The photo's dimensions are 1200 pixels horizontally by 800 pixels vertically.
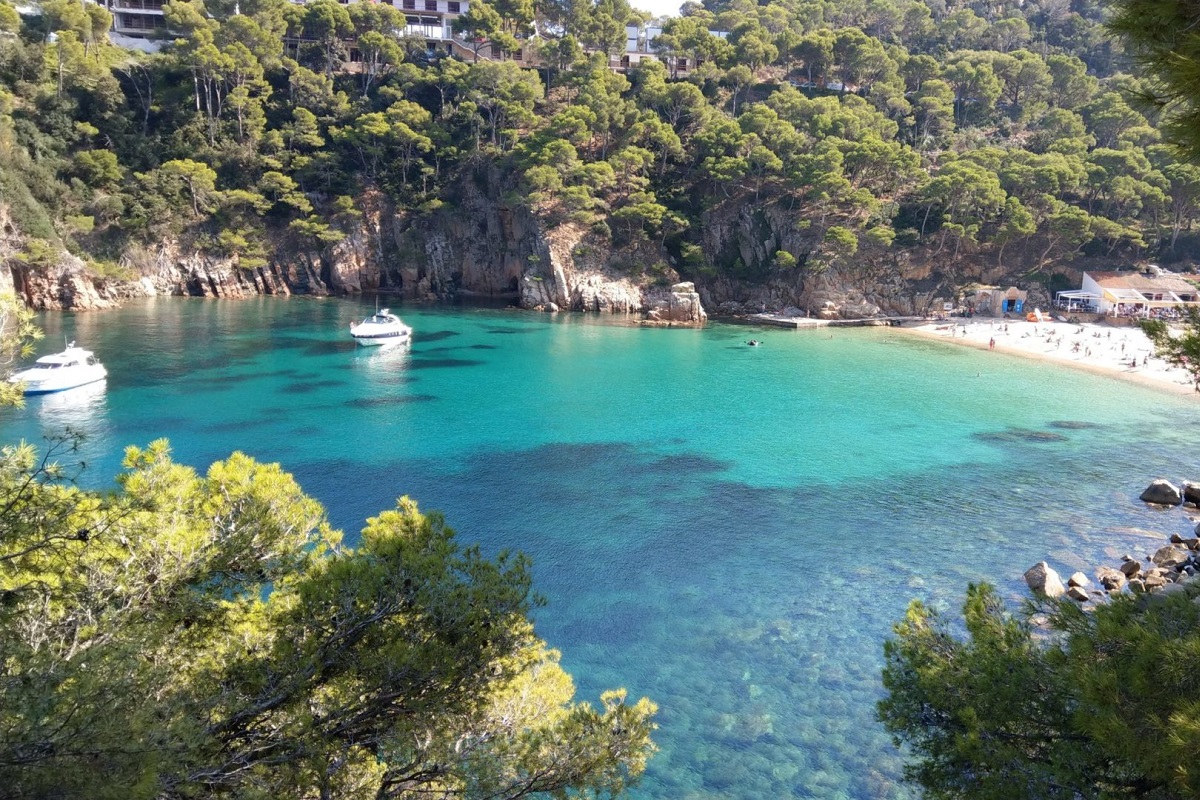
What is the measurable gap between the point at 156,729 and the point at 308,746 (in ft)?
5.73

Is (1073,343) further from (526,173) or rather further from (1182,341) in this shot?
(1182,341)

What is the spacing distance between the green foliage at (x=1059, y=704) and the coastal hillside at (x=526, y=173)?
5041cm

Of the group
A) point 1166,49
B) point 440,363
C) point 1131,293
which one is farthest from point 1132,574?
point 1131,293

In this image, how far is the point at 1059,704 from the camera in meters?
6.11

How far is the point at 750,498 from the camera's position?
2095 centimetres

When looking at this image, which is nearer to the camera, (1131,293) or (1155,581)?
(1155,581)

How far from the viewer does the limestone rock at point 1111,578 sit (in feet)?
50.2

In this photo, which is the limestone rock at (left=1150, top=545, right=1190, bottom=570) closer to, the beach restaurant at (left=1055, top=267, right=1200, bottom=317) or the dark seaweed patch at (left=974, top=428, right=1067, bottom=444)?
the dark seaweed patch at (left=974, top=428, right=1067, bottom=444)

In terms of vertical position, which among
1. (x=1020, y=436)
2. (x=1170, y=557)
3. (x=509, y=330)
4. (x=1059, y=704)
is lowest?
(x=1170, y=557)

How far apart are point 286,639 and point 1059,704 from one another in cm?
701

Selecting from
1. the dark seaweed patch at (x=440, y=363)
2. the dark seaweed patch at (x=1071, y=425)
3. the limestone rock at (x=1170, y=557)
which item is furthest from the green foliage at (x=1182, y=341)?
the dark seaweed patch at (x=440, y=363)

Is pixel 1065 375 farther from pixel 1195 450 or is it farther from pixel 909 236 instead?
pixel 909 236

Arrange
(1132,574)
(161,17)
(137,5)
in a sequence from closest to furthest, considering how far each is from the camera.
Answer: (1132,574) < (137,5) < (161,17)

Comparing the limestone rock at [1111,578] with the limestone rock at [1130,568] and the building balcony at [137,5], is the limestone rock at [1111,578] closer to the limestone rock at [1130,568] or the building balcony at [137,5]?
the limestone rock at [1130,568]
